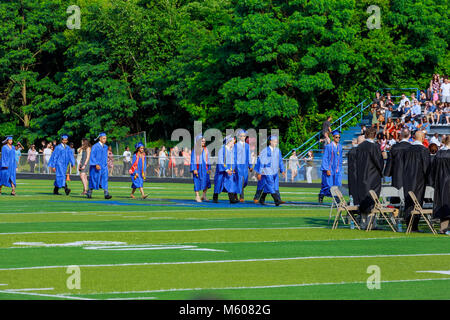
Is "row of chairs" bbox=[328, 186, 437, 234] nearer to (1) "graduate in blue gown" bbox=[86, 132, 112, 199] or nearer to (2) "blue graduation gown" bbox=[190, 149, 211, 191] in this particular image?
(2) "blue graduation gown" bbox=[190, 149, 211, 191]

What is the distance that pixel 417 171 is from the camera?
67.0 feet

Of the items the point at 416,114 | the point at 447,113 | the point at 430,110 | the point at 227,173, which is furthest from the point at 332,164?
the point at 430,110

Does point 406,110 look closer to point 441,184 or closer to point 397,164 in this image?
point 397,164

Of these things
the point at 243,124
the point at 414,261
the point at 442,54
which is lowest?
the point at 414,261

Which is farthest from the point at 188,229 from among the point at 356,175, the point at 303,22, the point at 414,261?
the point at 303,22

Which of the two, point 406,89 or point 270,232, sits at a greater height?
point 406,89

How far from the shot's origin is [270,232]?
19.2 metres

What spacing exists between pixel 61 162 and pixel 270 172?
887 cm

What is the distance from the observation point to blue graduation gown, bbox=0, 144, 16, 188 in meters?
33.7

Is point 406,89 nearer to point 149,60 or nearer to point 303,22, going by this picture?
point 303,22

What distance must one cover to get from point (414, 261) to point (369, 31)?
42.3 m

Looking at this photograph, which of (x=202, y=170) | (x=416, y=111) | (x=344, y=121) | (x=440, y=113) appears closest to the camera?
(x=202, y=170)

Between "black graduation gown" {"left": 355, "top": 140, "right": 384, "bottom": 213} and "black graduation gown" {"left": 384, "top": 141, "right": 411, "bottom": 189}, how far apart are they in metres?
0.35

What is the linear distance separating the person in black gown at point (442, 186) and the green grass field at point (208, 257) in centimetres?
70
